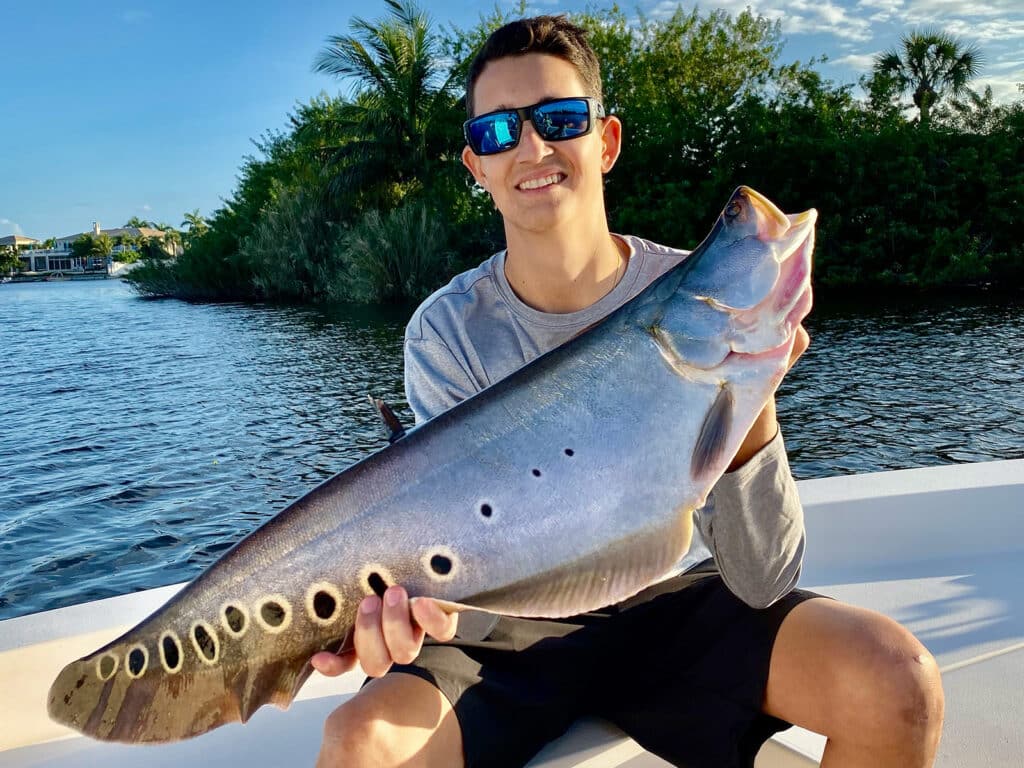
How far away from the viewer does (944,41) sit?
41500 mm

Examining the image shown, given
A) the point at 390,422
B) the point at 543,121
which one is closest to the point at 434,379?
the point at 390,422

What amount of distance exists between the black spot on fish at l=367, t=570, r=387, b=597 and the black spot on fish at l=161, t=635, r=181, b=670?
0.44 meters

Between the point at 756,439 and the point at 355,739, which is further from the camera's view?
the point at 756,439

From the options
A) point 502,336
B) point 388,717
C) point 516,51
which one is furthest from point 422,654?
point 516,51

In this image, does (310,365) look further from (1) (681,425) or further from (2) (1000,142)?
(2) (1000,142)

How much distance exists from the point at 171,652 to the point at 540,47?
6.88 ft

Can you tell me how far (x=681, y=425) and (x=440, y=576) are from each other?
0.63 m

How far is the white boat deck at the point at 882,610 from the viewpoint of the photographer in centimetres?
248

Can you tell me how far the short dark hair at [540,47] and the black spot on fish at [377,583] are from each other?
5.45 feet

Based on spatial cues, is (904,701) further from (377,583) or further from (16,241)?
(16,241)

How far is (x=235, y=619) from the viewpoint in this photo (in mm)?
1775

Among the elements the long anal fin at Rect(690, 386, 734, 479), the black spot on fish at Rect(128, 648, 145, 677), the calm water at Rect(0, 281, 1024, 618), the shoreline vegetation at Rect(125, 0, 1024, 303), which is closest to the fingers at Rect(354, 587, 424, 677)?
the black spot on fish at Rect(128, 648, 145, 677)

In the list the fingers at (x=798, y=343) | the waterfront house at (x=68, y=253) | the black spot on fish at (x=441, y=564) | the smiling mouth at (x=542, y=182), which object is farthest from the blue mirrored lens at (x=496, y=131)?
the waterfront house at (x=68, y=253)

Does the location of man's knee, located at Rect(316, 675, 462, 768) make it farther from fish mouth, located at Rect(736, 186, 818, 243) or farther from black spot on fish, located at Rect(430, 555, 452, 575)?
fish mouth, located at Rect(736, 186, 818, 243)
